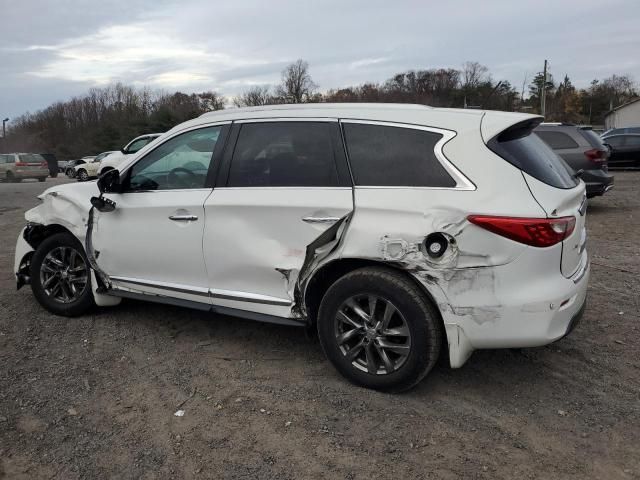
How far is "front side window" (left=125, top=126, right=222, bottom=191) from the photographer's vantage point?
400cm

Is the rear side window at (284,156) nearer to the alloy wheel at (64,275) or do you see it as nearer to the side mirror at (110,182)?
the side mirror at (110,182)

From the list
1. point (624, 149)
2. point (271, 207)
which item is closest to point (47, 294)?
point (271, 207)

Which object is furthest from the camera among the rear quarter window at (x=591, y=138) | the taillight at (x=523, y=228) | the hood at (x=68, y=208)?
the rear quarter window at (x=591, y=138)

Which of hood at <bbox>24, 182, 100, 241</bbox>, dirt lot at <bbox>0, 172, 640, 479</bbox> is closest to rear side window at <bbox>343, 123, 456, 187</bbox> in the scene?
dirt lot at <bbox>0, 172, 640, 479</bbox>

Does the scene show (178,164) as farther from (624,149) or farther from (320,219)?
(624,149)

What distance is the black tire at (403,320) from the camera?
312 cm

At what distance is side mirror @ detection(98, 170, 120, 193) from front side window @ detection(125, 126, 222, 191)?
0.09 m

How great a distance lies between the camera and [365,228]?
323 centimetres

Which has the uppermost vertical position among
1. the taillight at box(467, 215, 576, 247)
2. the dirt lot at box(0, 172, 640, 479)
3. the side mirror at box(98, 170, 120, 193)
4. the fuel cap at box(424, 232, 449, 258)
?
the side mirror at box(98, 170, 120, 193)

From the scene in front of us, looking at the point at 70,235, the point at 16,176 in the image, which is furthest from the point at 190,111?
the point at 70,235

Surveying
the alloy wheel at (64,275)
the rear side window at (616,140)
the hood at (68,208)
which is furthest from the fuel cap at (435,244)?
the rear side window at (616,140)

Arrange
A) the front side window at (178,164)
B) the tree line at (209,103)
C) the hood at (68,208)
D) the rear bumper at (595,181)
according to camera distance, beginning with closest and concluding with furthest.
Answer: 1. the front side window at (178,164)
2. the hood at (68,208)
3. the rear bumper at (595,181)
4. the tree line at (209,103)

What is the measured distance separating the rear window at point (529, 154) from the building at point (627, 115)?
7519 centimetres

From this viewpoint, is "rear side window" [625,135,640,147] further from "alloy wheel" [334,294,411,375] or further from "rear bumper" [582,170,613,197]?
"alloy wheel" [334,294,411,375]
